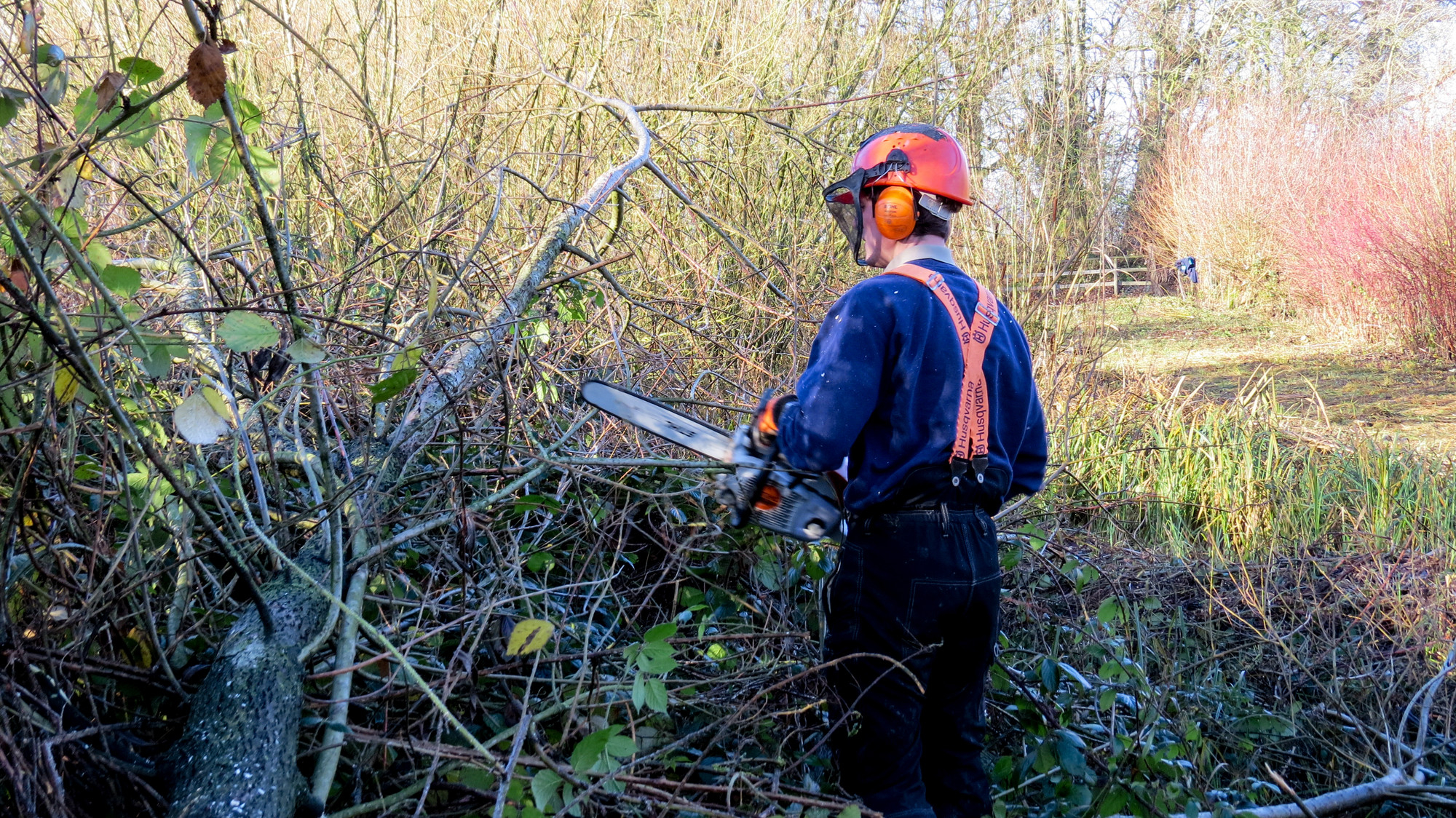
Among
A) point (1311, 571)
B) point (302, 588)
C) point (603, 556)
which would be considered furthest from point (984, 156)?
point (302, 588)

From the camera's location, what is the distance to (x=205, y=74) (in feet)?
4.28

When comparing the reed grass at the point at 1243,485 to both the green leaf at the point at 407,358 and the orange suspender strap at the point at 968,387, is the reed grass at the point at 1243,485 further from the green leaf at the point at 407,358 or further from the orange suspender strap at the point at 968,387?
the green leaf at the point at 407,358

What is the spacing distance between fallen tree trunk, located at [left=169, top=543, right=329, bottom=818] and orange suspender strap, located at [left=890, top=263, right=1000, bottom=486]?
1462 mm

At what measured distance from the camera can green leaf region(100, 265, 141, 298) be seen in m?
1.67

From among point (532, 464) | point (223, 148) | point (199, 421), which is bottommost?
point (532, 464)

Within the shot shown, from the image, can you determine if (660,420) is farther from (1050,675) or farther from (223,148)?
(1050,675)

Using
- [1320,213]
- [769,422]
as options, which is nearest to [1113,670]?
[769,422]

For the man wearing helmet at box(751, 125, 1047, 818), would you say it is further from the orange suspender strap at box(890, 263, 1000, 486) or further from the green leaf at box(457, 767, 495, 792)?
the green leaf at box(457, 767, 495, 792)

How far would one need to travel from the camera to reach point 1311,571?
14.1 feet

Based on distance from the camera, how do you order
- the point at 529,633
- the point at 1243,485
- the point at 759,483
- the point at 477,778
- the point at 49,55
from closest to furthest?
the point at 49,55 → the point at 529,633 → the point at 477,778 → the point at 759,483 → the point at 1243,485

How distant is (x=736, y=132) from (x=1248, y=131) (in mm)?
13740

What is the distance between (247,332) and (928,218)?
5.14 ft

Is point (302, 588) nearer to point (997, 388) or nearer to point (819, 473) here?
point (819, 473)

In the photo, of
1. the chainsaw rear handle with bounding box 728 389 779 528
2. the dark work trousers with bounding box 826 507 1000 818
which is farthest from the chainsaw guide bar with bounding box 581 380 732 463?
the dark work trousers with bounding box 826 507 1000 818
